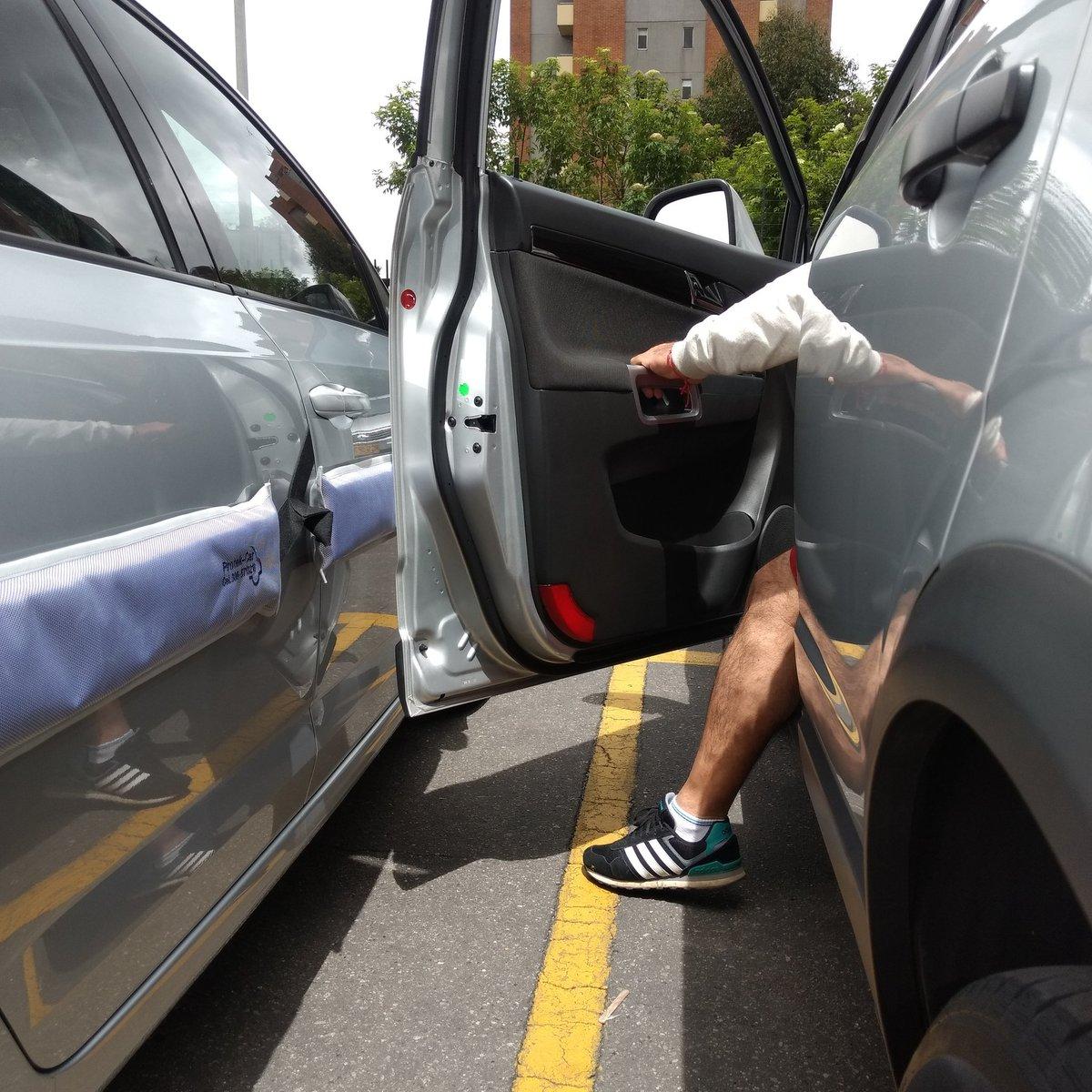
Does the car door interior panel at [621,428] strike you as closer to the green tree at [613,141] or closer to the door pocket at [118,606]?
the door pocket at [118,606]

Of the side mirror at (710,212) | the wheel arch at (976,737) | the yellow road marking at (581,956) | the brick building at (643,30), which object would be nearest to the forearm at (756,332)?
the wheel arch at (976,737)

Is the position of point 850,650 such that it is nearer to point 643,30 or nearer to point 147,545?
point 147,545

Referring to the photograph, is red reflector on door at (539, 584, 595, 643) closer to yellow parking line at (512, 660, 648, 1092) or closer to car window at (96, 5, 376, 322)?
yellow parking line at (512, 660, 648, 1092)

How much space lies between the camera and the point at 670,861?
2.05 meters

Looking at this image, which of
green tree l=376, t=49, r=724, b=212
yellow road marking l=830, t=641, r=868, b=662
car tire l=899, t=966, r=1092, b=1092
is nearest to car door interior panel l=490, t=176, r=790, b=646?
yellow road marking l=830, t=641, r=868, b=662

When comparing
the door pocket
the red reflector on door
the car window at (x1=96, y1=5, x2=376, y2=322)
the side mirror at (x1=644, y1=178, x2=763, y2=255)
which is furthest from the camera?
the side mirror at (x1=644, y1=178, x2=763, y2=255)

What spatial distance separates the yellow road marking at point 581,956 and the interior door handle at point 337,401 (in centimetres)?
113

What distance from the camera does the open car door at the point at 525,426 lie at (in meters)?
1.81

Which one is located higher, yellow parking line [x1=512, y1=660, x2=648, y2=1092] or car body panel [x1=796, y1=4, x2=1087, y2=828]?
car body panel [x1=796, y1=4, x2=1087, y2=828]

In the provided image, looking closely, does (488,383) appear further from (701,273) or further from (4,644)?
(4,644)

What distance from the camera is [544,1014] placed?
173 centimetres

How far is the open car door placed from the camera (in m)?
1.81

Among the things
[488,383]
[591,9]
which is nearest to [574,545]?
[488,383]

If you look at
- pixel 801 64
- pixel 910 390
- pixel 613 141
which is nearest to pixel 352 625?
pixel 910 390
